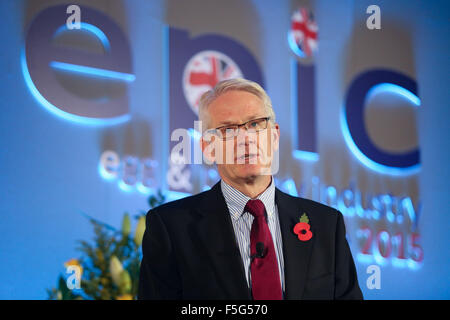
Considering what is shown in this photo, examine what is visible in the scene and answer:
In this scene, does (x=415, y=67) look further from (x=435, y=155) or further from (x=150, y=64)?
(x=150, y=64)

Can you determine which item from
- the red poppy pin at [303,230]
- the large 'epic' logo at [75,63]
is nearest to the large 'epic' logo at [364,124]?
the large 'epic' logo at [75,63]

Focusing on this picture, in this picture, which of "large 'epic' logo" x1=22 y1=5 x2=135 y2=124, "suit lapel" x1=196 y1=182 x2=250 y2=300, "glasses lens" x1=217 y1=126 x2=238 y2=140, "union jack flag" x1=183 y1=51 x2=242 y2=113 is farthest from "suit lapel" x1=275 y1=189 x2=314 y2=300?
"union jack flag" x1=183 y1=51 x2=242 y2=113

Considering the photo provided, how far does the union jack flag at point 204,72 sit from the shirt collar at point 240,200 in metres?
2.38

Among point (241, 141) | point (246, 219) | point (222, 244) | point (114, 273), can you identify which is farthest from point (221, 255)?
point (114, 273)

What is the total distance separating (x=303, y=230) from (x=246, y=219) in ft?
0.52

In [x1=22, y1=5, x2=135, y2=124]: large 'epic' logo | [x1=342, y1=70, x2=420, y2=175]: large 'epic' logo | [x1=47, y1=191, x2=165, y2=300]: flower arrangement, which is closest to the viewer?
[x1=47, y1=191, x2=165, y2=300]: flower arrangement

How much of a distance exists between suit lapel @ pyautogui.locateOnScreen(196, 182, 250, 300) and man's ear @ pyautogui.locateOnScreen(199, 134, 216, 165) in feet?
0.37

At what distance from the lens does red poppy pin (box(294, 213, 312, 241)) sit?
161 cm

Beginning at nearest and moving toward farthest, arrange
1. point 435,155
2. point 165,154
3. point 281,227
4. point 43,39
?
point 281,227, point 43,39, point 165,154, point 435,155

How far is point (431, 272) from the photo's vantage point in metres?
4.71

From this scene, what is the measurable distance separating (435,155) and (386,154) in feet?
1.56

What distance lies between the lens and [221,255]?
1560 mm

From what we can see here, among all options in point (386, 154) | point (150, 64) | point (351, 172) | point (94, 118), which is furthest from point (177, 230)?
point (386, 154)

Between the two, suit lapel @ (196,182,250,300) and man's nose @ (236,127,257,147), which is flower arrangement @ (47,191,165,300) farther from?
man's nose @ (236,127,257,147)
